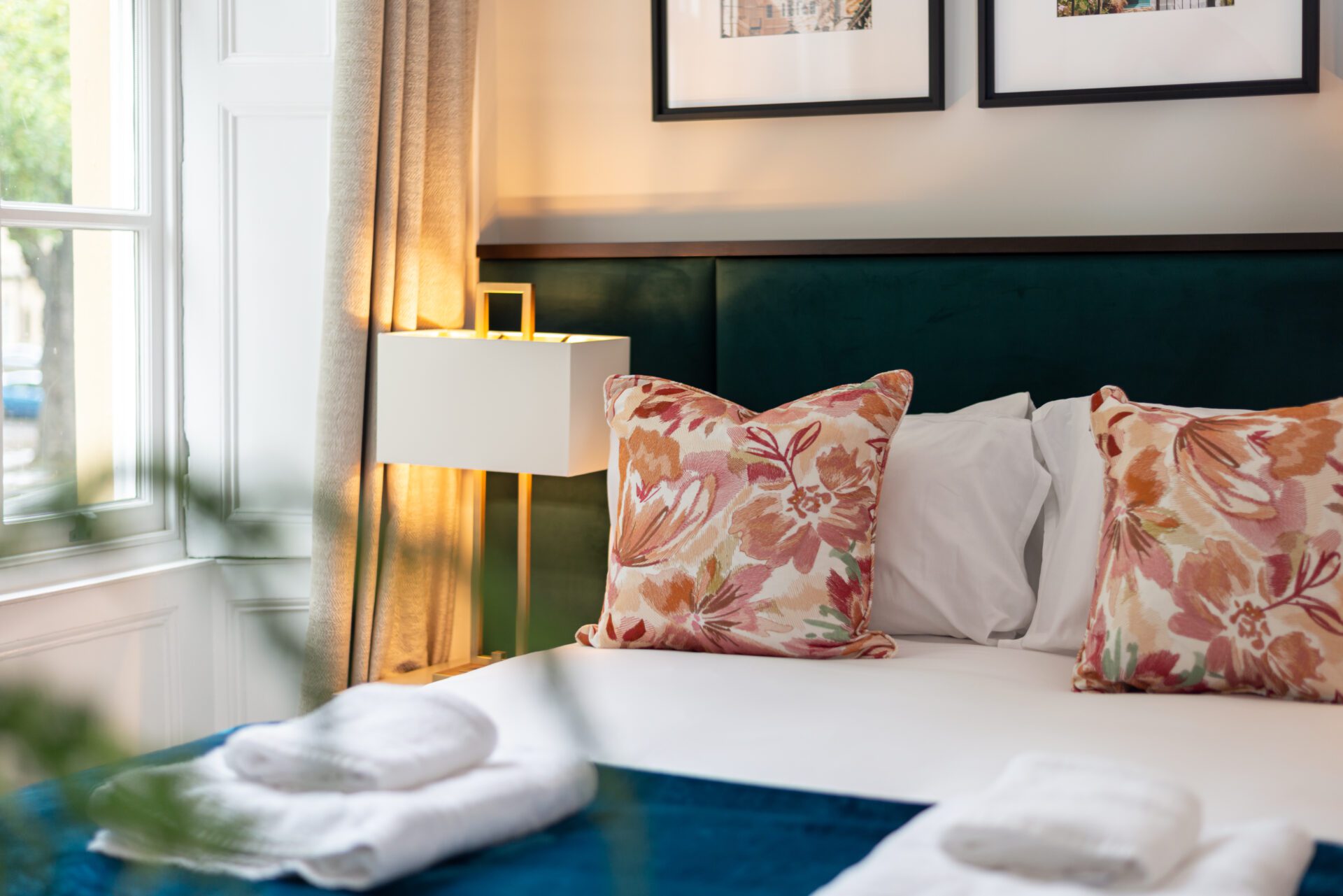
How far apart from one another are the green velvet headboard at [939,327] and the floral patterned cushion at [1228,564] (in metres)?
0.53

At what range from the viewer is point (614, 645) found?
6.62ft

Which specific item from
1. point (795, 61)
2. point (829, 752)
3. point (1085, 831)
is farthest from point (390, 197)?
point (1085, 831)

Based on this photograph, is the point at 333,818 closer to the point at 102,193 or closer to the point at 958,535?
the point at 958,535

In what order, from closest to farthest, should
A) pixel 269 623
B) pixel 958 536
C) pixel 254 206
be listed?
pixel 269 623 → pixel 958 536 → pixel 254 206

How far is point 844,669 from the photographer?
1856 millimetres

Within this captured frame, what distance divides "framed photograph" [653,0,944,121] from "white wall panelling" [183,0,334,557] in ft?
2.45

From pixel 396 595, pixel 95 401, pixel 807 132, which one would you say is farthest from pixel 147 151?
pixel 396 595

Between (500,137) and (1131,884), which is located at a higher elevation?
(500,137)

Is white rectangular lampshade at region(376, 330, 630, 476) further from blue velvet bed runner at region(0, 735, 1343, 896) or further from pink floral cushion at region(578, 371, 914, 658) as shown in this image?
blue velvet bed runner at region(0, 735, 1343, 896)

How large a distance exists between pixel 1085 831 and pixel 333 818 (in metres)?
0.60

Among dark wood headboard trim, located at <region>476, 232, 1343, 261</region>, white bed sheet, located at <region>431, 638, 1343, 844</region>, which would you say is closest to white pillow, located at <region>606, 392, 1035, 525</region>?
dark wood headboard trim, located at <region>476, 232, 1343, 261</region>

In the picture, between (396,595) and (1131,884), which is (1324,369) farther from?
(396,595)

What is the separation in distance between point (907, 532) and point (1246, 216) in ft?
3.20

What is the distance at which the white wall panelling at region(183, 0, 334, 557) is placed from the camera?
2.66m
